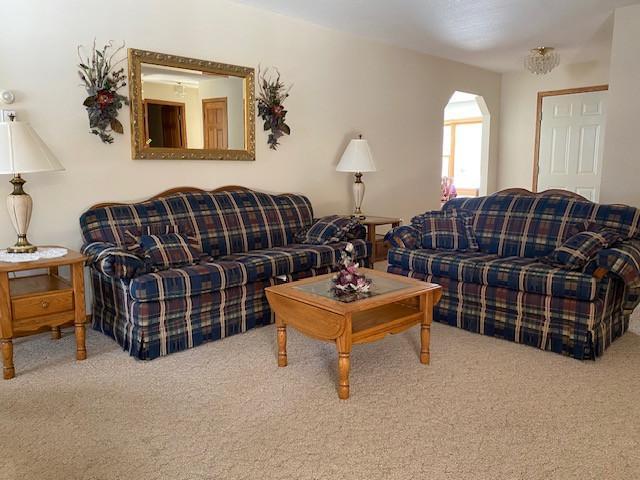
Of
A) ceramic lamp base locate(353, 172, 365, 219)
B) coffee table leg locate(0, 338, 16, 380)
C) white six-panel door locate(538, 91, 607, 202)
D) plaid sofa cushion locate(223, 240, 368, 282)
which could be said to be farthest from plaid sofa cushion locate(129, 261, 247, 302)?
white six-panel door locate(538, 91, 607, 202)

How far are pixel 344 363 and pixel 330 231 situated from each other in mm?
1790

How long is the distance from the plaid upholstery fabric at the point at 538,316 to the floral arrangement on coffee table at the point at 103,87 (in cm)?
252

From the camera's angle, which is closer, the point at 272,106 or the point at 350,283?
the point at 350,283

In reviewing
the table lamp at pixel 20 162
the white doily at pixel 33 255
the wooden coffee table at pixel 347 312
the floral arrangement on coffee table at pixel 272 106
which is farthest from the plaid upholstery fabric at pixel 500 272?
the table lamp at pixel 20 162

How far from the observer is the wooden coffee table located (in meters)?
2.49

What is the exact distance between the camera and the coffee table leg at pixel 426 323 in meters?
2.88

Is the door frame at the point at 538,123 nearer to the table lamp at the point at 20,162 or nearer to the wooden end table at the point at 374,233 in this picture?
the wooden end table at the point at 374,233

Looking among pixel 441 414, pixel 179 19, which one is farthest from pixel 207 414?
pixel 179 19

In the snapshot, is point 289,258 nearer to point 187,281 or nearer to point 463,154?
point 187,281

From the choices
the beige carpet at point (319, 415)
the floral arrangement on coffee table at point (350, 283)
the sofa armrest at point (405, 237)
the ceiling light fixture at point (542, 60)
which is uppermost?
the ceiling light fixture at point (542, 60)

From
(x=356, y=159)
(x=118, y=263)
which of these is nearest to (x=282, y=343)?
(x=118, y=263)

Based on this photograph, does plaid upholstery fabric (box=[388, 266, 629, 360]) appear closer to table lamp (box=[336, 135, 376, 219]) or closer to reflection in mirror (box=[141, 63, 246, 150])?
table lamp (box=[336, 135, 376, 219])

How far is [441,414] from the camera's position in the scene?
7.64 ft

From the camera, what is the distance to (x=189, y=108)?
4055 mm
